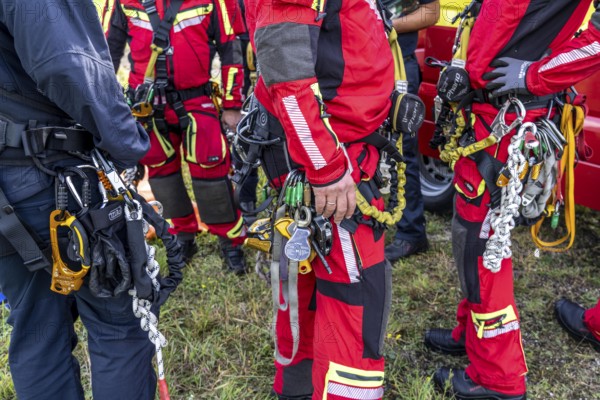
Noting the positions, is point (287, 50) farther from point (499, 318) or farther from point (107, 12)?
point (107, 12)

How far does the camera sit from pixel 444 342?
9.85 feet

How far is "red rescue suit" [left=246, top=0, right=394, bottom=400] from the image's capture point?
171 cm

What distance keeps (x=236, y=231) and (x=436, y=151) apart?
1632 millimetres

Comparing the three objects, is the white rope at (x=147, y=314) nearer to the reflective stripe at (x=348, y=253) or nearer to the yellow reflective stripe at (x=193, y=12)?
the reflective stripe at (x=348, y=253)

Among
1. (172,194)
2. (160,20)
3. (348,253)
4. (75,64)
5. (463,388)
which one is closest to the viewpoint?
(75,64)

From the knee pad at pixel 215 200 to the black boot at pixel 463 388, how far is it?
187cm

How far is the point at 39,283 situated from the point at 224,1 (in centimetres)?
227

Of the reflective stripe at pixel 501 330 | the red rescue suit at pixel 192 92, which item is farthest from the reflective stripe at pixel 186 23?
the reflective stripe at pixel 501 330

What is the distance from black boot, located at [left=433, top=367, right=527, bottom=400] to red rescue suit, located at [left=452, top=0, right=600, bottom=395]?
0.10 ft

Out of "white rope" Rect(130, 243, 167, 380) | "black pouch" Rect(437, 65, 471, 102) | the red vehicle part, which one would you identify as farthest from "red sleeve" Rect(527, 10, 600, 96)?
"white rope" Rect(130, 243, 167, 380)

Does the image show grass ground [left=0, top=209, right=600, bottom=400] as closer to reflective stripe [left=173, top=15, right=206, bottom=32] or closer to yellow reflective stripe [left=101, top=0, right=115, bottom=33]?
reflective stripe [left=173, top=15, right=206, bottom=32]

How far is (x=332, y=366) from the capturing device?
2.08 meters

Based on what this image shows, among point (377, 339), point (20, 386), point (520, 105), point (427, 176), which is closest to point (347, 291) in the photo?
point (377, 339)

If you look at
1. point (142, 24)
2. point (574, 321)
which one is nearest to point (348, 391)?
point (574, 321)
